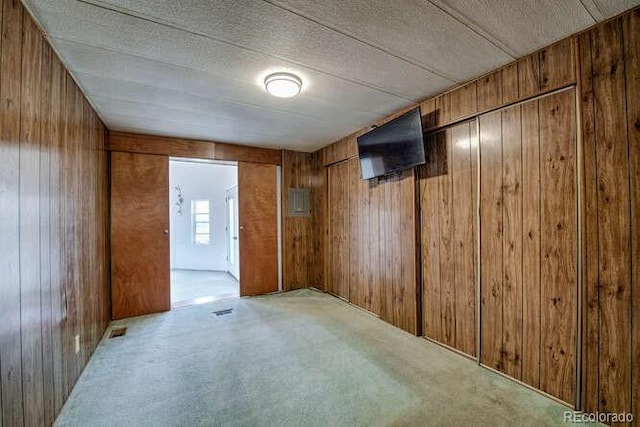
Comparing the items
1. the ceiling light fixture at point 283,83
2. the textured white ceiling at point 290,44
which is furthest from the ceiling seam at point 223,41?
the ceiling light fixture at point 283,83

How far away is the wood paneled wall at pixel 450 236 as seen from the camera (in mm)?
2287

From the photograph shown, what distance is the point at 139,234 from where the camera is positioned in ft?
11.3

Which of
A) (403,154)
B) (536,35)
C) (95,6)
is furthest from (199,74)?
(536,35)

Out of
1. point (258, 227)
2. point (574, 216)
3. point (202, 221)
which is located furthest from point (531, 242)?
point (202, 221)

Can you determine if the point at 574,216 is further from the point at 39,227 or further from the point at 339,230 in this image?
the point at 39,227

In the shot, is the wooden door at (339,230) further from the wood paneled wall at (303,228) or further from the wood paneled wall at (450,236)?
the wood paneled wall at (450,236)

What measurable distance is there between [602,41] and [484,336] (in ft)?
7.02

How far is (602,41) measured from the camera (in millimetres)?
1551

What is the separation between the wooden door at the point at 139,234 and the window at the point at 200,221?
3.17m

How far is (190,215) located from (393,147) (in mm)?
5859

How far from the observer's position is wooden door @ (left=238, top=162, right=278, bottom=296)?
420 centimetres

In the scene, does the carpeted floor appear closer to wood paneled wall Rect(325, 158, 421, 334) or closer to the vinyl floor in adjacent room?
wood paneled wall Rect(325, 158, 421, 334)

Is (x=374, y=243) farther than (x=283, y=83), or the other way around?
(x=374, y=243)

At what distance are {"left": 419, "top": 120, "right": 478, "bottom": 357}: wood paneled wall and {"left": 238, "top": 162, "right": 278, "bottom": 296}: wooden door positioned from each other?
8.23 ft
